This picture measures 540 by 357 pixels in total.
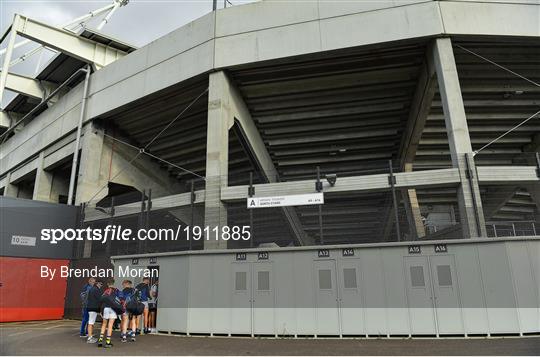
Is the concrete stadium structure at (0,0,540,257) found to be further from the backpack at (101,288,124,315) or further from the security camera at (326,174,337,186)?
the backpack at (101,288,124,315)

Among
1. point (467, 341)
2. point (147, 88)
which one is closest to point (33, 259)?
point (147, 88)

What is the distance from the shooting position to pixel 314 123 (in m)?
20.3

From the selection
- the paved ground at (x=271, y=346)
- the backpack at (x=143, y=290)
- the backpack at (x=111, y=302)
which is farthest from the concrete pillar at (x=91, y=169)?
the backpack at (x=111, y=302)

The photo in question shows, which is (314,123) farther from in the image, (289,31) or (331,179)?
(331,179)

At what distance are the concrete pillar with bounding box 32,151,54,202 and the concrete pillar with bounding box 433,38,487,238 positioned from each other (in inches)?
980

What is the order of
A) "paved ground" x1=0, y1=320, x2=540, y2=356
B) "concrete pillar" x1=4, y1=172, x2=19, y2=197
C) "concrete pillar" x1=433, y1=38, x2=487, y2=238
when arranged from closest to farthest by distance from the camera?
"paved ground" x1=0, y1=320, x2=540, y2=356
"concrete pillar" x1=433, y1=38, x2=487, y2=238
"concrete pillar" x1=4, y1=172, x2=19, y2=197

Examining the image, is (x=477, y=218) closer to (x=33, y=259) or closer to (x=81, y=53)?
(x=33, y=259)

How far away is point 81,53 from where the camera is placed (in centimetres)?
2209

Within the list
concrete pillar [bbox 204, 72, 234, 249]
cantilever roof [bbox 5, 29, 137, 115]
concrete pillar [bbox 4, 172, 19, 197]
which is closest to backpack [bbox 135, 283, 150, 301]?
concrete pillar [bbox 204, 72, 234, 249]

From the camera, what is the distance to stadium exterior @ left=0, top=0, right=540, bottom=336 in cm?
1309

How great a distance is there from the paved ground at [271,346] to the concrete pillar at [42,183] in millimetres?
17898

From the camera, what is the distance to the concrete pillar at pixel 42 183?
25.0 m

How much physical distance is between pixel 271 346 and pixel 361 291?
2.79 meters

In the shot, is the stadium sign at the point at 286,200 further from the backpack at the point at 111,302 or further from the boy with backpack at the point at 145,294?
the backpack at the point at 111,302
